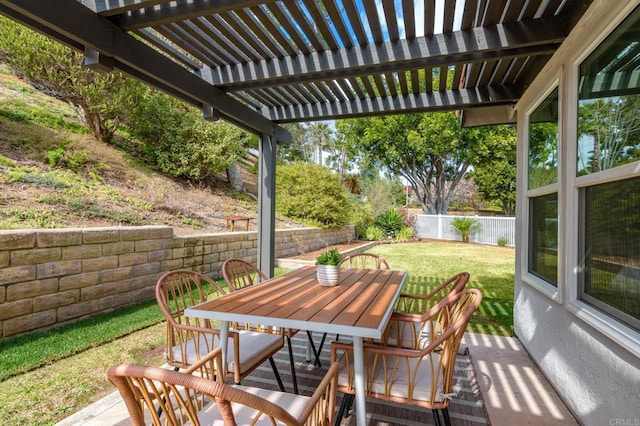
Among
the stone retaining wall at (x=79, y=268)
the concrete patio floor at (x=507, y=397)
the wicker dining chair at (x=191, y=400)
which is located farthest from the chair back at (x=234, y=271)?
the stone retaining wall at (x=79, y=268)

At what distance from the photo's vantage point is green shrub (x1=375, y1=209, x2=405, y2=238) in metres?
12.2

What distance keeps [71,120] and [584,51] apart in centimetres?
904

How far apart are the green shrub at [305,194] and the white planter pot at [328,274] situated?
22.0ft

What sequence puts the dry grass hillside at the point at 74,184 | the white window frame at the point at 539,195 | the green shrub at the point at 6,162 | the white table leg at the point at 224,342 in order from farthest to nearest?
1. the green shrub at the point at 6,162
2. the dry grass hillside at the point at 74,184
3. the white window frame at the point at 539,195
4. the white table leg at the point at 224,342

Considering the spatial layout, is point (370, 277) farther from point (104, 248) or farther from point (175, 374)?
point (104, 248)

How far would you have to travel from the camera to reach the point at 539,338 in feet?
8.79

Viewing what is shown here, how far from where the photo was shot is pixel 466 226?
11.9 m

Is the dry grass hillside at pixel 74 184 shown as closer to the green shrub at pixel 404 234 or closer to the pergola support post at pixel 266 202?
the pergola support post at pixel 266 202

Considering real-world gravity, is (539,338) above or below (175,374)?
below

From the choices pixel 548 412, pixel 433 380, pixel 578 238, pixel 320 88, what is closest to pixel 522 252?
pixel 578 238

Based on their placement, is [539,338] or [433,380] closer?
[433,380]

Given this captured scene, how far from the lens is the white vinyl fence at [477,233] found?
37.2ft

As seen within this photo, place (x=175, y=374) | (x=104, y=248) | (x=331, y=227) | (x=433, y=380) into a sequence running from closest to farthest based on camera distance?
(x=175, y=374) → (x=433, y=380) → (x=104, y=248) → (x=331, y=227)

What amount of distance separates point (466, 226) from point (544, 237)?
9.65 metres
